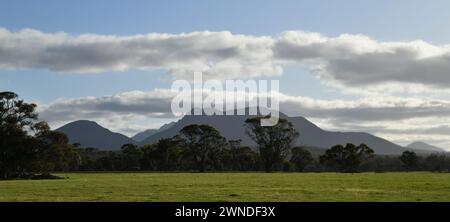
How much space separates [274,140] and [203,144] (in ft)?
56.6

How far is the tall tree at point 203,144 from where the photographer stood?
458ft

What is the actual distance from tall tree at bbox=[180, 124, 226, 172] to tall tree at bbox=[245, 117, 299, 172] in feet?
31.0

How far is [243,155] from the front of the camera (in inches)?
5778

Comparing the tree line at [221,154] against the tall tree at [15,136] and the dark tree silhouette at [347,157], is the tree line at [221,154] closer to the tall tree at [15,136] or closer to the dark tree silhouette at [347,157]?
the dark tree silhouette at [347,157]

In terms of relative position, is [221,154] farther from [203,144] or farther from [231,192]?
[231,192]

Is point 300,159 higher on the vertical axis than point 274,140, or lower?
lower

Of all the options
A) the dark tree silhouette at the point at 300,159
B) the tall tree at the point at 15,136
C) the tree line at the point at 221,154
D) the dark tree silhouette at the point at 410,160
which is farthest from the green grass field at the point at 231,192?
the dark tree silhouette at the point at 410,160

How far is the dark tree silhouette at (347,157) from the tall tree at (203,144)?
2560 cm

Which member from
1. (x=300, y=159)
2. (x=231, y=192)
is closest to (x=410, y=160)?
(x=300, y=159)

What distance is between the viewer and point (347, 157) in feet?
452

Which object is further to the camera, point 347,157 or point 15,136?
point 347,157
